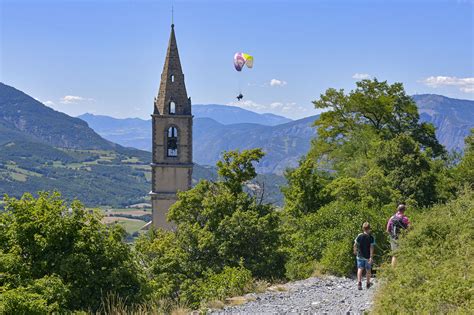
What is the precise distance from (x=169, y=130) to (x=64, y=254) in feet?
89.7

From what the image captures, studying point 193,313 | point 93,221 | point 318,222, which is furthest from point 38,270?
point 318,222

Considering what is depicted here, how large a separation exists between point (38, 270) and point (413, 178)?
1812 centimetres

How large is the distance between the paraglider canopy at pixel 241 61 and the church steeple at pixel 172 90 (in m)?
3.62

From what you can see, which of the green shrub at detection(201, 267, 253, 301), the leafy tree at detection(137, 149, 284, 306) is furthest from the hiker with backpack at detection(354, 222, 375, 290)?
the leafy tree at detection(137, 149, 284, 306)

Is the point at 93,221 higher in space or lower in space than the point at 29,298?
higher

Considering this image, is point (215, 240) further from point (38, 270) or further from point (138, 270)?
point (38, 270)

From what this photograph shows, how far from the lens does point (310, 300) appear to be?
11.9 meters

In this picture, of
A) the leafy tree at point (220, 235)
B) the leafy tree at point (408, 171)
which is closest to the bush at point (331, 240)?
the leafy tree at point (220, 235)

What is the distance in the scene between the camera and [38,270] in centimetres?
1144

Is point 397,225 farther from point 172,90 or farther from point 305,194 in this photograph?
point 172,90

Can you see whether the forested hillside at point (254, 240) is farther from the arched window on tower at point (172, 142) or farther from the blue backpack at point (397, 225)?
the arched window on tower at point (172, 142)

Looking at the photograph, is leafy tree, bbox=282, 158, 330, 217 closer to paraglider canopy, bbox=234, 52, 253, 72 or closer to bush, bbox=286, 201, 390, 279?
bush, bbox=286, 201, 390, 279

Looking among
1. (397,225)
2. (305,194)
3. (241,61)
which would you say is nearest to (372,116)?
(241,61)

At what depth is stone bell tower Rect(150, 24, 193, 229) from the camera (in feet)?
124
